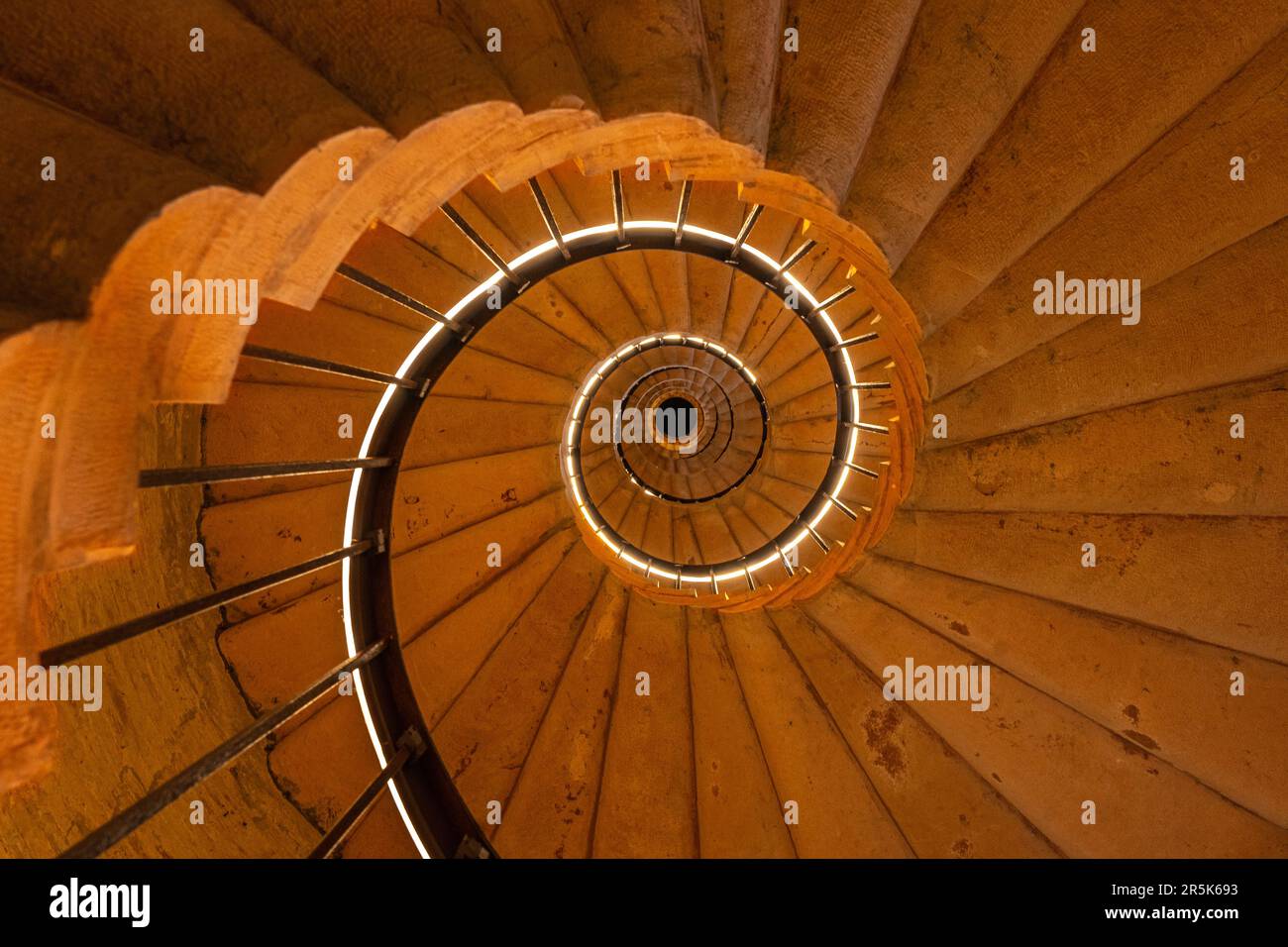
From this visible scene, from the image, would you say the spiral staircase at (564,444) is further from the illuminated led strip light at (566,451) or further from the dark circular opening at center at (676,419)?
the dark circular opening at center at (676,419)

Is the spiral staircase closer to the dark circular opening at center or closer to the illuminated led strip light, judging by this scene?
the illuminated led strip light

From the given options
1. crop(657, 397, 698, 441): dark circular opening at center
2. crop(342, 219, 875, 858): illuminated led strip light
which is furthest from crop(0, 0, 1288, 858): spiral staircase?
Answer: crop(657, 397, 698, 441): dark circular opening at center

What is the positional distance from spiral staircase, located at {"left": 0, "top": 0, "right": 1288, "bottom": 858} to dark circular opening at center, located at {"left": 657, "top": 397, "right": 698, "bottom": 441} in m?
4.10

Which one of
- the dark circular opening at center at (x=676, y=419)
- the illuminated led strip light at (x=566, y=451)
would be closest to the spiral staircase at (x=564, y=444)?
the illuminated led strip light at (x=566, y=451)

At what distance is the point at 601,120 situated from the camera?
7.04 feet

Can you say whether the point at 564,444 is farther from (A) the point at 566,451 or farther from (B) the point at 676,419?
(B) the point at 676,419

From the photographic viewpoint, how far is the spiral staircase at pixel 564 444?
152cm

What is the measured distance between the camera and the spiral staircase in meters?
1.52

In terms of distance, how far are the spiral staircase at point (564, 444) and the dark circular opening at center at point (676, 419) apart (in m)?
4.10

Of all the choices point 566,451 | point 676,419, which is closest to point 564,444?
point 566,451

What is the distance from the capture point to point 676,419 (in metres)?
10.0

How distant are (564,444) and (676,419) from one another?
13.8ft
